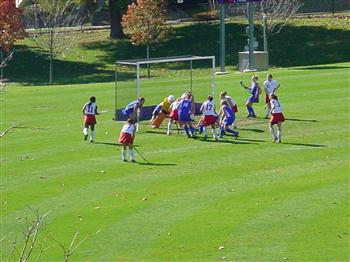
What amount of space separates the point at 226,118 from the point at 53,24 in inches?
1198

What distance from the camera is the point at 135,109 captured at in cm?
3756

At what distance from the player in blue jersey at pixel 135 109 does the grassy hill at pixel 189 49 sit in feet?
75.2

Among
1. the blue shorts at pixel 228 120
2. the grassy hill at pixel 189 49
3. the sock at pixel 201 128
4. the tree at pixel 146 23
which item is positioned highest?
the tree at pixel 146 23

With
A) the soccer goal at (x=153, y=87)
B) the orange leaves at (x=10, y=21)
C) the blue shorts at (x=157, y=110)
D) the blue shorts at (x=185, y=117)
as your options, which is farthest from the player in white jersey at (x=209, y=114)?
the orange leaves at (x=10, y=21)

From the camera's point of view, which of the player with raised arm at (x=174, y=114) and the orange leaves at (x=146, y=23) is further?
the orange leaves at (x=146, y=23)

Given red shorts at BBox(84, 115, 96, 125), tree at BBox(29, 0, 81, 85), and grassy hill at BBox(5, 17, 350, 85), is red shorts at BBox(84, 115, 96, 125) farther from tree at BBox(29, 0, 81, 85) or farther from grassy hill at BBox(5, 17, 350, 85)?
tree at BBox(29, 0, 81, 85)

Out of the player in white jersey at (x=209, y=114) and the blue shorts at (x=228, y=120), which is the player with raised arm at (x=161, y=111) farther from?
the blue shorts at (x=228, y=120)

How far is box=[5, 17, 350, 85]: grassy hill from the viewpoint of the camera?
64688 millimetres

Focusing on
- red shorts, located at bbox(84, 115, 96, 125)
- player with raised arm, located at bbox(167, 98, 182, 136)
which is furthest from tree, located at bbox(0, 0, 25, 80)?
player with raised arm, located at bbox(167, 98, 182, 136)

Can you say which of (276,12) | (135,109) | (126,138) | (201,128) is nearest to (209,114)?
(201,128)

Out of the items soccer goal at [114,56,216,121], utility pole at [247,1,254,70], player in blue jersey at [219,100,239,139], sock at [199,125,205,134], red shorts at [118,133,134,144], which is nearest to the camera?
red shorts at [118,133,134,144]

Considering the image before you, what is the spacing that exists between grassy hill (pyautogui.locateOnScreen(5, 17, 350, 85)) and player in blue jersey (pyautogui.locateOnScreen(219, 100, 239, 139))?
26651mm

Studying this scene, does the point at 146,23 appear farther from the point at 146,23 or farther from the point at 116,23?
the point at 116,23

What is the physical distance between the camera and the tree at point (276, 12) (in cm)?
6769
